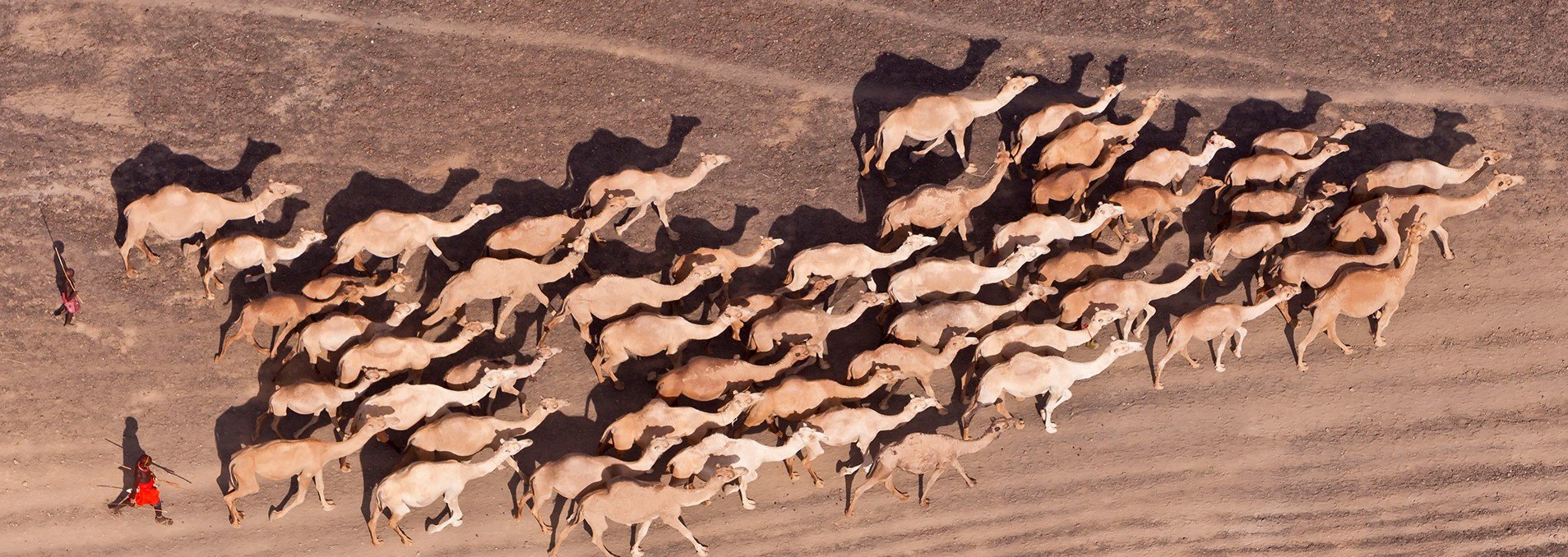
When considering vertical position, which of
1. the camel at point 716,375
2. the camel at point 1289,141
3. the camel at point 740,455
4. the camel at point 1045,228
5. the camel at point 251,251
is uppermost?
the camel at point 1289,141

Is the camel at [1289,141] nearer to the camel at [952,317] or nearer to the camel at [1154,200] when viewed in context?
the camel at [1154,200]

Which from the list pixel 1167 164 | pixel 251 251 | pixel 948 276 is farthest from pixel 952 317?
pixel 251 251

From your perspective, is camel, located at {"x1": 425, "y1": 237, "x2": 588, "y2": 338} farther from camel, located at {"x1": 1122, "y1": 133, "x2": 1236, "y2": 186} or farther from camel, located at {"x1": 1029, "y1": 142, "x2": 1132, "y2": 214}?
camel, located at {"x1": 1122, "y1": 133, "x2": 1236, "y2": 186}

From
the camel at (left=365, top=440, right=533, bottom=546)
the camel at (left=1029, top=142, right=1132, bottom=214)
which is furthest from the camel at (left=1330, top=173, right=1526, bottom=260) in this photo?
the camel at (left=365, top=440, right=533, bottom=546)

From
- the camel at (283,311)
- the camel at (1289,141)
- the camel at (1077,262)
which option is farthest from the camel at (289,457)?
the camel at (1289,141)

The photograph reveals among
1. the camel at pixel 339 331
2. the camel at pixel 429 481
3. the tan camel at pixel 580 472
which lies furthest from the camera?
the camel at pixel 339 331

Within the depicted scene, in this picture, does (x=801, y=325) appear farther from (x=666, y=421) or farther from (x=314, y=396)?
(x=314, y=396)

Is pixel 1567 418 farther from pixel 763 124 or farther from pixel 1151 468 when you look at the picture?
pixel 763 124
